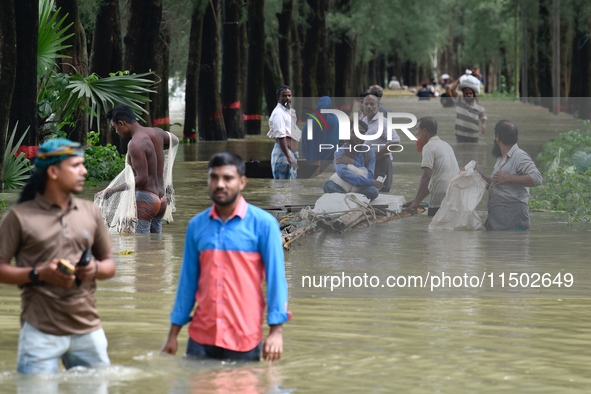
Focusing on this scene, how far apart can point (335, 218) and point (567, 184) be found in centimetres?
354

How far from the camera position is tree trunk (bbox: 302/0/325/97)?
4875 cm

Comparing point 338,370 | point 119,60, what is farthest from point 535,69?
point 338,370

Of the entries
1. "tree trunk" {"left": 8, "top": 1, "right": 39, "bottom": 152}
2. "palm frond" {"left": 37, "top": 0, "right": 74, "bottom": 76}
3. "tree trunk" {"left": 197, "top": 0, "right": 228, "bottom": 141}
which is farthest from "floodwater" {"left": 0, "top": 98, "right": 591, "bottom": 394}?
"tree trunk" {"left": 197, "top": 0, "right": 228, "bottom": 141}

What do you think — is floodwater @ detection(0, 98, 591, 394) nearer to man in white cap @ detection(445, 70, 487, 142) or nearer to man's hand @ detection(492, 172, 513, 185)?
man in white cap @ detection(445, 70, 487, 142)

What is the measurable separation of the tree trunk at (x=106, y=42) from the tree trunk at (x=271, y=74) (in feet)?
72.6

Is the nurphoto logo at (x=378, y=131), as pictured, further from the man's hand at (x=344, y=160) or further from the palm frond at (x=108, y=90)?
the palm frond at (x=108, y=90)

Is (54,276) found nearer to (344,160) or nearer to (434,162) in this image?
(344,160)

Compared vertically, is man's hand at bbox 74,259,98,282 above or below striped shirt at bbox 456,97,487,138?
below

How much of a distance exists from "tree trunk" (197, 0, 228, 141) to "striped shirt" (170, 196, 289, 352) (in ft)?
97.8

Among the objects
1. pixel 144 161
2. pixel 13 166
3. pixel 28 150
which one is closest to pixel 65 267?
pixel 144 161

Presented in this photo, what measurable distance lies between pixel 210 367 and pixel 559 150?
1233cm

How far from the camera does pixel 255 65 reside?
41.0 m

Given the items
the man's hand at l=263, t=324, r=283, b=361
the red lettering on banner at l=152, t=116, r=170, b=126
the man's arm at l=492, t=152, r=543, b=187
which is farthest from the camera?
the red lettering on banner at l=152, t=116, r=170, b=126

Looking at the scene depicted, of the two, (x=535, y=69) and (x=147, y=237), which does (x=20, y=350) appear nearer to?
(x=147, y=237)
